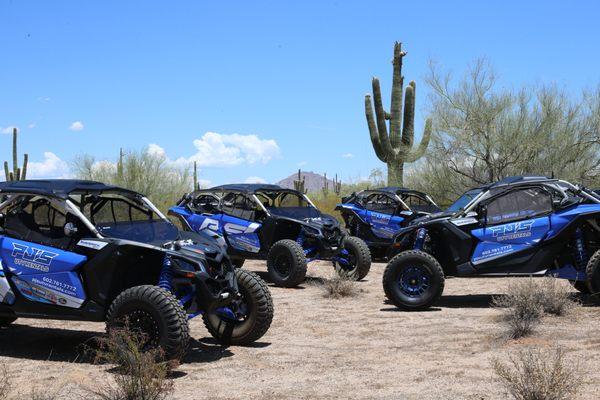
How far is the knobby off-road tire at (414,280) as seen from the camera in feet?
34.7

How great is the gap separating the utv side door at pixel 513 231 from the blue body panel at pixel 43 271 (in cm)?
552

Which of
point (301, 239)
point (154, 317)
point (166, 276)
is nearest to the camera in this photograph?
point (154, 317)

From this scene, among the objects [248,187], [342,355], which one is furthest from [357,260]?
[342,355]

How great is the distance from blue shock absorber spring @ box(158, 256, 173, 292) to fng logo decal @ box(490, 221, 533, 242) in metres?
4.99

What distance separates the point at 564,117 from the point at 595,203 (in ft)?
55.4

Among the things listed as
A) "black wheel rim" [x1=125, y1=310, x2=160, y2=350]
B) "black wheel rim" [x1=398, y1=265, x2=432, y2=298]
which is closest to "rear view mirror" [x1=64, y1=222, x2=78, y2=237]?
"black wheel rim" [x1=125, y1=310, x2=160, y2=350]

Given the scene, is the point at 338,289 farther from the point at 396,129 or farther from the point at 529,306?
the point at 396,129

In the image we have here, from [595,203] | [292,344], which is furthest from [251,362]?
[595,203]

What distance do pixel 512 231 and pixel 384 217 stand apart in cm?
733

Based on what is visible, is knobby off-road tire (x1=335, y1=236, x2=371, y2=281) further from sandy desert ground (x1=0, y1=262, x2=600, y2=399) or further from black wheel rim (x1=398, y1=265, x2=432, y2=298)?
black wheel rim (x1=398, y1=265, x2=432, y2=298)

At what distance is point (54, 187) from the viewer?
791 cm

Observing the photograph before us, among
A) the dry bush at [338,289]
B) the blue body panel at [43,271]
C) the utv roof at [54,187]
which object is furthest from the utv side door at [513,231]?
the blue body panel at [43,271]

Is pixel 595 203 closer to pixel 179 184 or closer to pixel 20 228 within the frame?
pixel 20 228

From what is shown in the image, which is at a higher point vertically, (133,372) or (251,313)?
(251,313)
